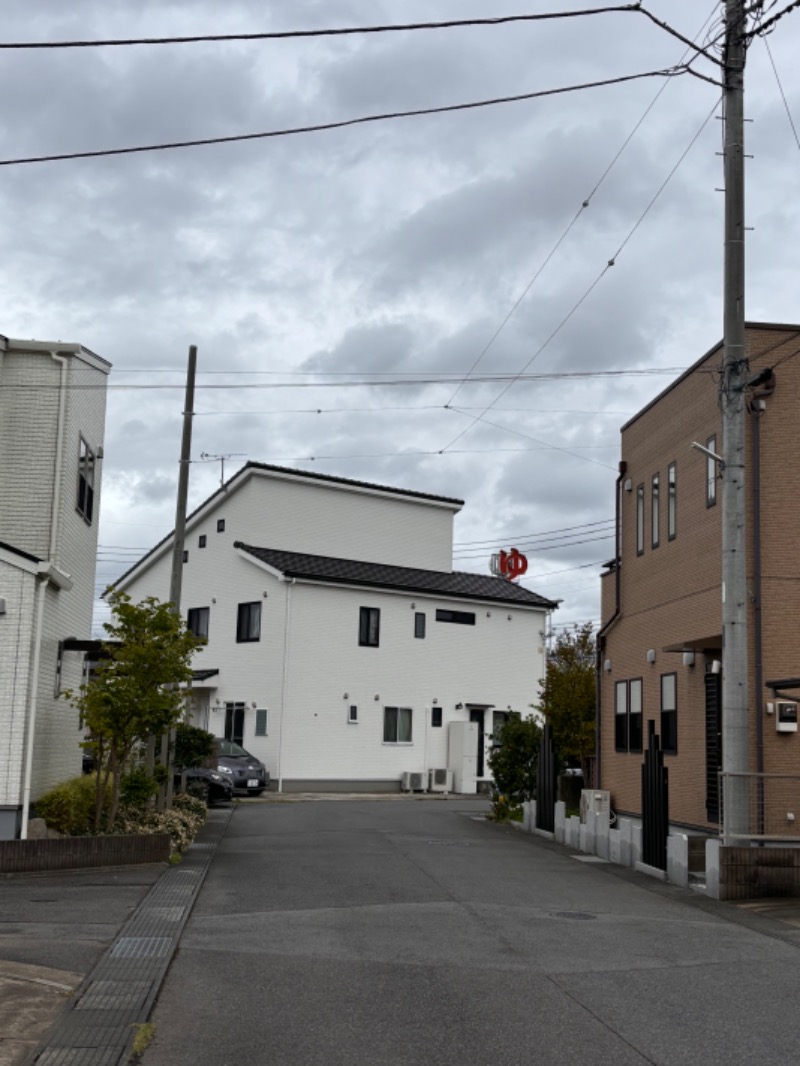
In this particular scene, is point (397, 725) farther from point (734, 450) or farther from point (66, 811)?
point (734, 450)

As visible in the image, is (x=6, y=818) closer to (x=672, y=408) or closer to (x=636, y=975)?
(x=636, y=975)

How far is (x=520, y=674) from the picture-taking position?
42.1m

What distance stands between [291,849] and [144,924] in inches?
307

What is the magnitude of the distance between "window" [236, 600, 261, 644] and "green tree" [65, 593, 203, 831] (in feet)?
64.9

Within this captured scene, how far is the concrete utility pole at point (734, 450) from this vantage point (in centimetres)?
1427

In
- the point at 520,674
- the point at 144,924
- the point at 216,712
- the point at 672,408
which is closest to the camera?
the point at 144,924

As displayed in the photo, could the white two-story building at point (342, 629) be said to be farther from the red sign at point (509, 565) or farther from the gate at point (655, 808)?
the gate at point (655, 808)

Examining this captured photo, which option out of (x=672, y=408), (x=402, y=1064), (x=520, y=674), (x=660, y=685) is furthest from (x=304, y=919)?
(x=520, y=674)

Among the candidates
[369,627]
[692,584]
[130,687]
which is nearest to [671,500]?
[692,584]

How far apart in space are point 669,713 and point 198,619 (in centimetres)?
2306

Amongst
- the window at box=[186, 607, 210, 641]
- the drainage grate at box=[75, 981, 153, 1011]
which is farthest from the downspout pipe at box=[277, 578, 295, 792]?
the drainage grate at box=[75, 981, 153, 1011]

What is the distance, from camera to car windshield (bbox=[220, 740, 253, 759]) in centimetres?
3316

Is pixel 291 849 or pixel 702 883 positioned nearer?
pixel 702 883

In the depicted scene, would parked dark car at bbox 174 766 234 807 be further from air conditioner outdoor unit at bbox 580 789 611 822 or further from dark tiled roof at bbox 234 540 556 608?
air conditioner outdoor unit at bbox 580 789 611 822
